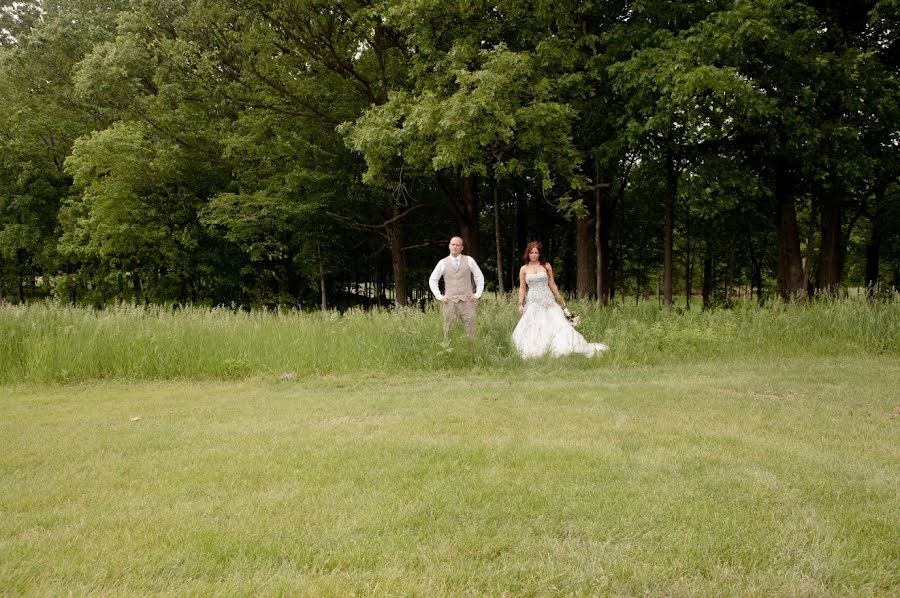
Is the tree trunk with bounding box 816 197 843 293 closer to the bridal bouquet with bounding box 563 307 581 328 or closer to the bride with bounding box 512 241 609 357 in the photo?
the bridal bouquet with bounding box 563 307 581 328

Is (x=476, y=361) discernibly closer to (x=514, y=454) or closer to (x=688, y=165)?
(x=514, y=454)

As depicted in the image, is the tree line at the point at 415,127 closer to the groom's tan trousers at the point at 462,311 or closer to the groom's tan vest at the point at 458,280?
the groom's tan vest at the point at 458,280

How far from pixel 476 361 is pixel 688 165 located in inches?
413

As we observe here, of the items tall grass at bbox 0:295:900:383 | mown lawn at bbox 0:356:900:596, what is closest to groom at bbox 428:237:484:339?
tall grass at bbox 0:295:900:383

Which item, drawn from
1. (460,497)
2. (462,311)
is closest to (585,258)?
(462,311)

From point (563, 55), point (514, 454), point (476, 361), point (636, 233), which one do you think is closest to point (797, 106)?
point (563, 55)

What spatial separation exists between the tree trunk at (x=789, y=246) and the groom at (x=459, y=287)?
34.2 feet

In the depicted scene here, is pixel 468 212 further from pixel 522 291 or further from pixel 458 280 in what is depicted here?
pixel 458 280

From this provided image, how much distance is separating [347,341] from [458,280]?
2147mm

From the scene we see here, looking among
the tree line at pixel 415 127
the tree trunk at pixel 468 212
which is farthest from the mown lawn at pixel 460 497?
the tree trunk at pixel 468 212

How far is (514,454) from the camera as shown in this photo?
4820 mm

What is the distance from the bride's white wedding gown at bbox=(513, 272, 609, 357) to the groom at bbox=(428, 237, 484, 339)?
964mm

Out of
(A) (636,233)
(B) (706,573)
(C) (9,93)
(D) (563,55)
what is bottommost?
(B) (706,573)

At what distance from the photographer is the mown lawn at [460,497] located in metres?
2.99
